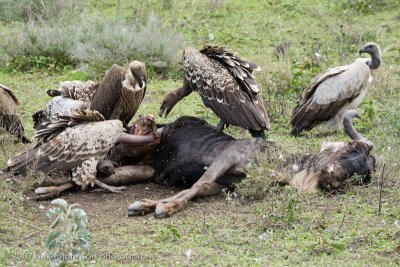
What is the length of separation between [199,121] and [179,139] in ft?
0.97

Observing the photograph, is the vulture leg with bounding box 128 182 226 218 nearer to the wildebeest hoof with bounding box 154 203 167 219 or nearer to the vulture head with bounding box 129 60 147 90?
the wildebeest hoof with bounding box 154 203 167 219

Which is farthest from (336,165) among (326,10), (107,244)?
(326,10)

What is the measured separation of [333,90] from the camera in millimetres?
9562

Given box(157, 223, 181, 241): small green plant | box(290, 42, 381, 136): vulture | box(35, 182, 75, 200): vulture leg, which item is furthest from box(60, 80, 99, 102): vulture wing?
box(157, 223, 181, 241): small green plant

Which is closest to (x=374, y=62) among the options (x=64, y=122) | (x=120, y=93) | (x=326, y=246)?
(x=120, y=93)

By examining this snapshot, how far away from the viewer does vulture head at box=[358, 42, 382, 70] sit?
32.1 feet

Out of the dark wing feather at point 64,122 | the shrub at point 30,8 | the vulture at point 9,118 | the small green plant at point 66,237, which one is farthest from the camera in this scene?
the shrub at point 30,8

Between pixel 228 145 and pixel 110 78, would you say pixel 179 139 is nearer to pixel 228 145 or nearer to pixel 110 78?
pixel 228 145

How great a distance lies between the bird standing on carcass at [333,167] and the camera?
6.89 meters

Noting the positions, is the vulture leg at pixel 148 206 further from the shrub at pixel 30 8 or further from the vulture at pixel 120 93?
the shrub at pixel 30 8

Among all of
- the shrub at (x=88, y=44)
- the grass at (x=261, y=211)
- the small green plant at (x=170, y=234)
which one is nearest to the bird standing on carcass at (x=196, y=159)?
the grass at (x=261, y=211)

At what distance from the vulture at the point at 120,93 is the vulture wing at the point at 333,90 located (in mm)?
1787

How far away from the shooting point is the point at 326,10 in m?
12.7

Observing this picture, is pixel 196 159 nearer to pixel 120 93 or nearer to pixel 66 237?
pixel 120 93
